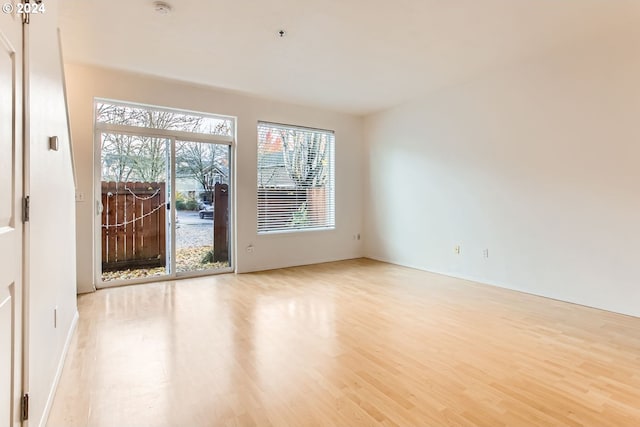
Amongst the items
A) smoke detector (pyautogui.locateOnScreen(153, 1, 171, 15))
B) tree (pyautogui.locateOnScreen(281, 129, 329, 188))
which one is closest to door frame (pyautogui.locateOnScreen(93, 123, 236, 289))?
tree (pyautogui.locateOnScreen(281, 129, 329, 188))

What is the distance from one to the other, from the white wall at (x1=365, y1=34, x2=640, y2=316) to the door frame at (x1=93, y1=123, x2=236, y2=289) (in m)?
2.87

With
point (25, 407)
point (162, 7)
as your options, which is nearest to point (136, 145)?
point (162, 7)

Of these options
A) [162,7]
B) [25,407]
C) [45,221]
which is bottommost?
[25,407]

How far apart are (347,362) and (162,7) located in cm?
317

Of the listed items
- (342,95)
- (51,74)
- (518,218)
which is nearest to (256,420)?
(51,74)

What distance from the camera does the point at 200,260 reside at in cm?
483

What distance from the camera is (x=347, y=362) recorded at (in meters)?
2.24

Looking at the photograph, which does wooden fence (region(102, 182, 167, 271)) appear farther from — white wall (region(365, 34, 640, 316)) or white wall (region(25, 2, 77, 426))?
white wall (region(365, 34, 640, 316))

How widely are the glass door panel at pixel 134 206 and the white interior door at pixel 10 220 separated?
3.22 meters

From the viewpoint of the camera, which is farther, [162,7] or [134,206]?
[134,206]

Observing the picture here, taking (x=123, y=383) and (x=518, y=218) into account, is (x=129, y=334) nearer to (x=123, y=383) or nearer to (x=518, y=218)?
(x=123, y=383)

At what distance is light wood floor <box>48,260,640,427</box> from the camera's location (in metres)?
1.71

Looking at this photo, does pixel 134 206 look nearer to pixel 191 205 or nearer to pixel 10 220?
pixel 191 205

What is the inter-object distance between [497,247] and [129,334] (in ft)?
14.0
